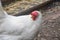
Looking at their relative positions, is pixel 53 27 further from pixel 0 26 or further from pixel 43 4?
pixel 0 26

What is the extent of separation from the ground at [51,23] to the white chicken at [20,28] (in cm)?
117

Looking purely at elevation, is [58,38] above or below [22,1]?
below

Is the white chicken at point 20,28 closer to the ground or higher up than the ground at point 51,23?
higher up

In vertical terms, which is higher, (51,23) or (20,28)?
(20,28)

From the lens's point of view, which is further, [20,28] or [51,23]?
[51,23]

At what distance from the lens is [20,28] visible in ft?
12.4

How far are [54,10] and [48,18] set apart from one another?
2.04 ft

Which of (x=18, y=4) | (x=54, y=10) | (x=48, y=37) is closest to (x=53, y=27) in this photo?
(x=48, y=37)

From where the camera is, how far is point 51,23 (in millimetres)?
5500

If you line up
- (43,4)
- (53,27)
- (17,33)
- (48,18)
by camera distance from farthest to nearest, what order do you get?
(43,4)
(48,18)
(53,27)
(17,33)

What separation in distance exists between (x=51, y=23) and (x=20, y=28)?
183cm

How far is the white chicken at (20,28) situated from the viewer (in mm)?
3779

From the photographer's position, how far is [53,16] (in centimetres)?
588

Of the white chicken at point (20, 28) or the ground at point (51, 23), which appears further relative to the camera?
the ground at point (51, 23)
